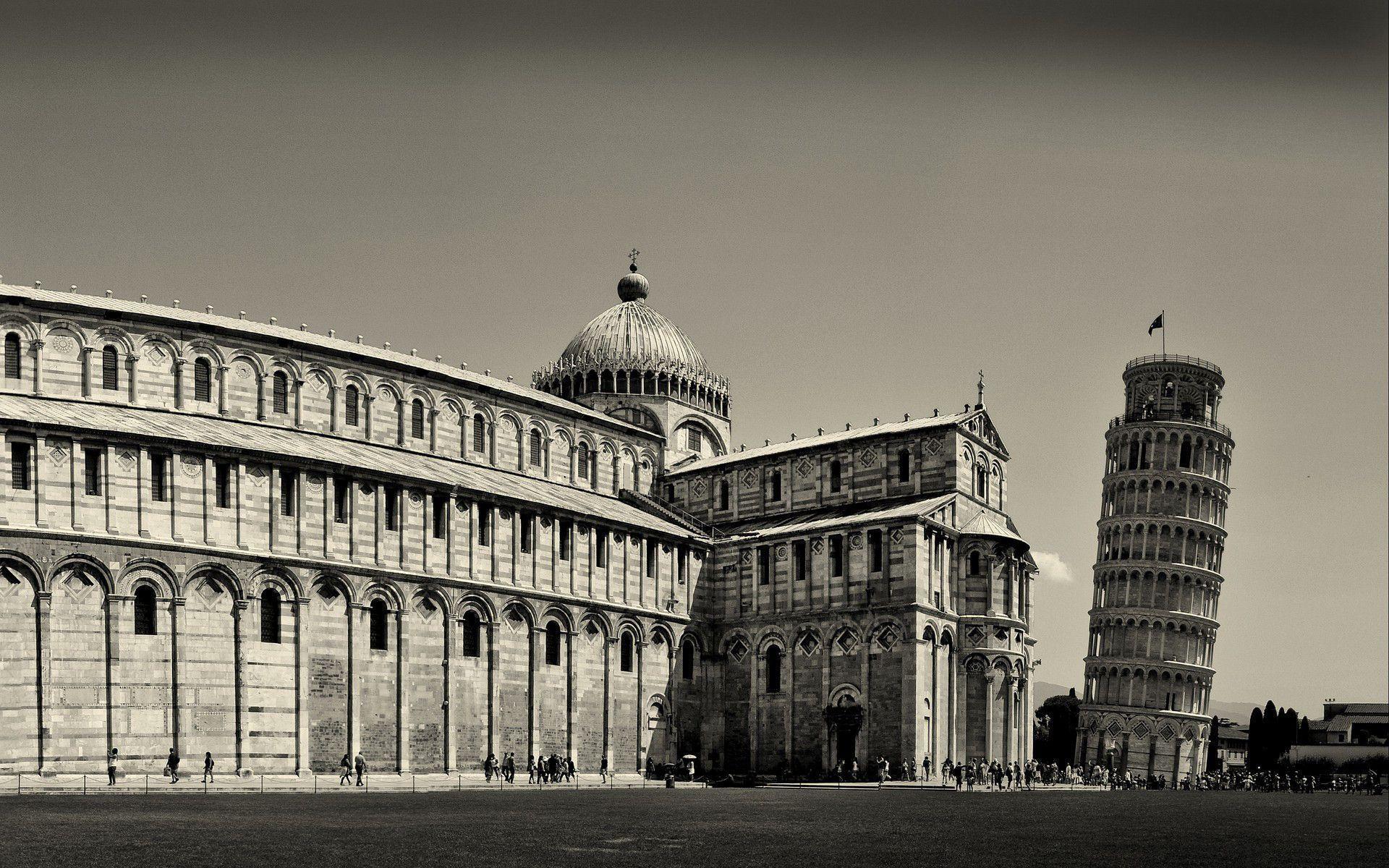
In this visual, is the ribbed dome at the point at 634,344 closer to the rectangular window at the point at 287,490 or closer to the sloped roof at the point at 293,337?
the sloped roof at the point at 293,337

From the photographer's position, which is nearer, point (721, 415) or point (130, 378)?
point (130, 378)

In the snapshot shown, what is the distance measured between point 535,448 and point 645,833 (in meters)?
44.3

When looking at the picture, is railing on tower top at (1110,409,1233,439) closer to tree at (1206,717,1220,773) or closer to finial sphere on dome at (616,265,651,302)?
tree at (1206,717,1220,773)

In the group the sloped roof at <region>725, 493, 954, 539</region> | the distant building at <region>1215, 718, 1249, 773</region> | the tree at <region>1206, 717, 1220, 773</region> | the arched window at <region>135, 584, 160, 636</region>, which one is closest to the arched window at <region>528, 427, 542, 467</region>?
the sloped roof at <region>725, 493, 954, 539</region>

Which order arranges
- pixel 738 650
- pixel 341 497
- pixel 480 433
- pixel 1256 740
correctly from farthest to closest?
pixel 1256 740 < pixel 480 433 < pixel 738 650 < pixel 341 497

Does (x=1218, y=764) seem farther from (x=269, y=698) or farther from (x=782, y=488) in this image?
(x=269, y=698)

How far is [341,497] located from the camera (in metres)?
54.7

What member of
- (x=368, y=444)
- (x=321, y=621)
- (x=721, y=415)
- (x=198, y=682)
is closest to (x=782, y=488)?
(x=721, y=415)

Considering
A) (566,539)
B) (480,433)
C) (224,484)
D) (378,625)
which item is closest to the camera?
(224,484)

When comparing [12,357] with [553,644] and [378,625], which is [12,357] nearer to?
[378,625]

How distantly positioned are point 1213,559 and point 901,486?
193 ft

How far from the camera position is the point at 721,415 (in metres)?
85.6

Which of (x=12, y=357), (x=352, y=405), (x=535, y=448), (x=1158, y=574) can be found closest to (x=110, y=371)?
(x=12, y=357)

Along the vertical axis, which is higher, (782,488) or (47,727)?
(782,488)
